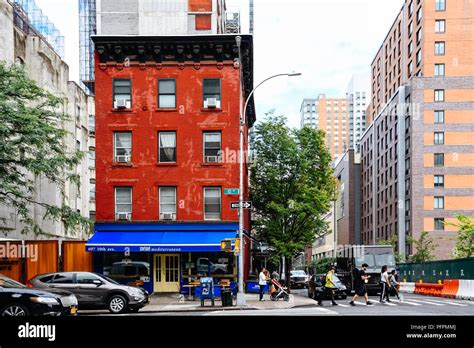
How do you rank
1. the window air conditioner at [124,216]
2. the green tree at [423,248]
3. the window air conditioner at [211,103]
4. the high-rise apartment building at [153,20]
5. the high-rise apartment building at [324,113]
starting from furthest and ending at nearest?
the green tree at [423,248], the high-rise apartment building at [153,20], the window air conditioner at [211,103], the window air conditioner at [124,216], the high-rise apartment building at [324,113]

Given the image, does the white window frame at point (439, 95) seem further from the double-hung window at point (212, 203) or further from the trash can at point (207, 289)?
the trash can at point (207, 289)

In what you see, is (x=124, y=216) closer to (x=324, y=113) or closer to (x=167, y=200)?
(x=167, y=200)

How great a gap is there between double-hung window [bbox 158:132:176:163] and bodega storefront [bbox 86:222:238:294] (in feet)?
14.2

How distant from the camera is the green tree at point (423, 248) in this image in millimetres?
70188

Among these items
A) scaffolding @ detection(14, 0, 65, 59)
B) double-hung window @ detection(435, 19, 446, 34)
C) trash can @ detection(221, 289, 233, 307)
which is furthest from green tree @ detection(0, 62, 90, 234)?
double-hung window @ detection(435, 19, 446, 34)

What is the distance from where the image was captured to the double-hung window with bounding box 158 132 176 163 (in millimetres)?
35688

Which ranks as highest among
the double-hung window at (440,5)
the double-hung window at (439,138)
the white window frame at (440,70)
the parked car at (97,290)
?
the double-hung window at (440,5)

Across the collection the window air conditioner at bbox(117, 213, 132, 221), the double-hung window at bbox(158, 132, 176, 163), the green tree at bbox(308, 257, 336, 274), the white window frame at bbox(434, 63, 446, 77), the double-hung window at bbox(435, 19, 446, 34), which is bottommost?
the green tree at bbox(308, 257, 336, 274)

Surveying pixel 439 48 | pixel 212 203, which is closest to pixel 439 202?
pixel 439 48

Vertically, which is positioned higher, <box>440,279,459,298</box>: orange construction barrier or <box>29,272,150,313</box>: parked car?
<box>29,272,150,313</box>: parked car

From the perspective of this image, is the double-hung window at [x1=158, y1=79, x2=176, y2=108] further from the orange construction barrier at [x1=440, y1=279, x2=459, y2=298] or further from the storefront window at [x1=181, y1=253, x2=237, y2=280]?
the orange construction barrier at [x1=440, y1=279, x2=459, y2=298]

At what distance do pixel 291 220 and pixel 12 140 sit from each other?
27.6m

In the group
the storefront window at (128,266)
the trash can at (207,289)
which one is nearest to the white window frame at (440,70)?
the storefront window at (128,266)

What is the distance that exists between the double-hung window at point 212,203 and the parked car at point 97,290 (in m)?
13.9
